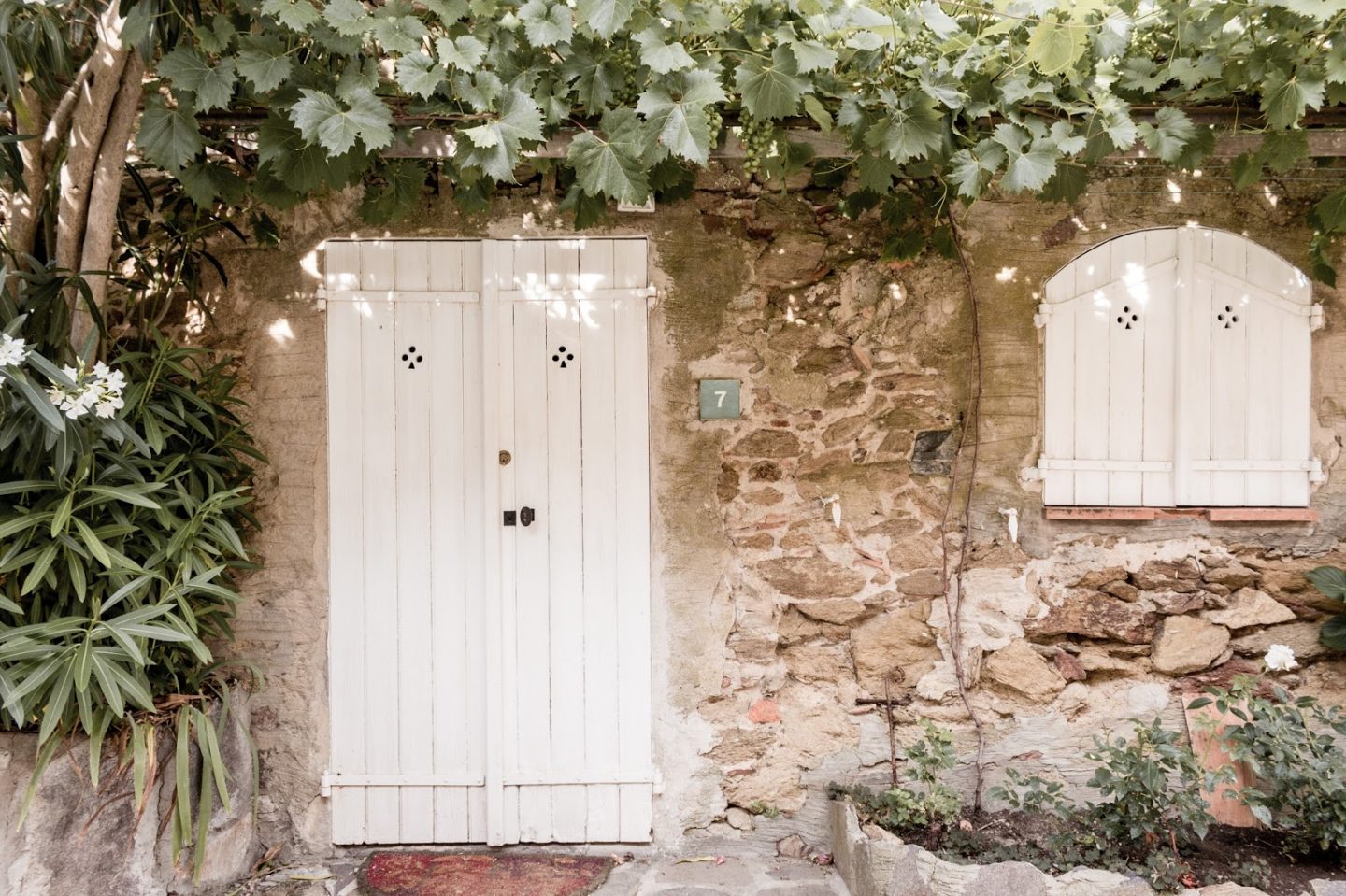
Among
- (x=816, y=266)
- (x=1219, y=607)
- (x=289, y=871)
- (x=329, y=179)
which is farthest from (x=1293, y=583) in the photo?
(x=289, y=871)

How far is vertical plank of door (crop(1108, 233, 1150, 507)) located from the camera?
313 cm

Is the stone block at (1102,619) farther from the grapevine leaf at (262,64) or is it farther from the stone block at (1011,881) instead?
the grapevine leaf at (262,64)

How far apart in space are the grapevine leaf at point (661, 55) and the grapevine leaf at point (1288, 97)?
1.71 metres

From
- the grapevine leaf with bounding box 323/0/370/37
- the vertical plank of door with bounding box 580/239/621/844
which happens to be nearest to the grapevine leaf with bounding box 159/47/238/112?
the grapevine leaf with bounding box 323/0/370/37

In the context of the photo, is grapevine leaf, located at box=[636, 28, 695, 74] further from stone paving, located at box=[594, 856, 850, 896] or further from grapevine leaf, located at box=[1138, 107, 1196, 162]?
stone paving, located at box=[594, 856, 850, 896]

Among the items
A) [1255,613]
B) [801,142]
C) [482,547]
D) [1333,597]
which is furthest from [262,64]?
[1333,597]

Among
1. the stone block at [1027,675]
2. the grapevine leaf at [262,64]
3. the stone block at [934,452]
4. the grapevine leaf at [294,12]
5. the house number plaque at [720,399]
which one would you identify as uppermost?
the grapevine leaf at [294,12]

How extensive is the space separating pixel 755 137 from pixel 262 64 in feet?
4.65

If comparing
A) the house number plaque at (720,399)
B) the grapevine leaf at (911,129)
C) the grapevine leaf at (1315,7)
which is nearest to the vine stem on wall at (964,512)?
the grapevine leaf at (911,129)

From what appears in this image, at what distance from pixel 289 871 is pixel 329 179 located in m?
2.40

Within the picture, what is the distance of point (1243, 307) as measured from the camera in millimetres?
3127

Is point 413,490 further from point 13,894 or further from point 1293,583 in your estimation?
point 1293,583

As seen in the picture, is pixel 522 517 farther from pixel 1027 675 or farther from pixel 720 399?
pixel 1027 675

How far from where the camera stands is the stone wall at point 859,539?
3135 mm
